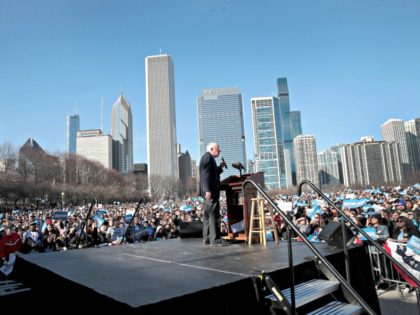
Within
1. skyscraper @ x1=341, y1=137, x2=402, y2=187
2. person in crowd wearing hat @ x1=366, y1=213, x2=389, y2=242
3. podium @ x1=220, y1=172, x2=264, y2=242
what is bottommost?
person in crowd wearing hat @ x1=366, y1=213, x2=389, y2=242

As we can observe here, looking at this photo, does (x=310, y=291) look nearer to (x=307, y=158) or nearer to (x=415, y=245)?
(x=415, y=245)

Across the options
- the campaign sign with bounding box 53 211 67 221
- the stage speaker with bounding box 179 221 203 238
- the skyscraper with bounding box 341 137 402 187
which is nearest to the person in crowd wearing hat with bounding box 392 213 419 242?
the stage speaker with bounding box 179 221 203 238

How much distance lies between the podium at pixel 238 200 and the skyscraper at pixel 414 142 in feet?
502

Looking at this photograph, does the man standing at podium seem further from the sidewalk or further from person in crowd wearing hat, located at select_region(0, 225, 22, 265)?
person in crowd wearing hat, located at select_region(0, 225, 22, 265)

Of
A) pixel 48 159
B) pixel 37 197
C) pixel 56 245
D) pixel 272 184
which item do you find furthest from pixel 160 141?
pixel 56 245

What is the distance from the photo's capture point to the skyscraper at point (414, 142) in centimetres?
13788

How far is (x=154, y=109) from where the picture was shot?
619 feet

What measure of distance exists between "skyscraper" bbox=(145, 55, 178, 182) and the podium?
172702 mm

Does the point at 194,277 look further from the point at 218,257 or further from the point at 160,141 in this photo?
the point at 160,141

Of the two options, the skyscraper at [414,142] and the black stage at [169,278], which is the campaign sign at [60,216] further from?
the skyscraper at [414,142]

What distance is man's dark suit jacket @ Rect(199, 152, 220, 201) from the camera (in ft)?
19.1

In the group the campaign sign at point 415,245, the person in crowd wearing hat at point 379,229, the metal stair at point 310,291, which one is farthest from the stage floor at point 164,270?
the person in crowd wearing hat at point 379,229

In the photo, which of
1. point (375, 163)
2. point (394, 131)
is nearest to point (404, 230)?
point (375, 163)

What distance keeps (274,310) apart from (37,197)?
73.7 metres
